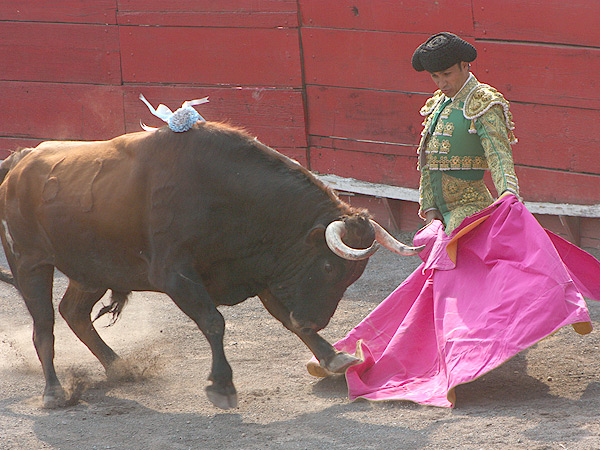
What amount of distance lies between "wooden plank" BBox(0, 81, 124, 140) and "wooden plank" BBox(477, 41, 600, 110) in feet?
11.1

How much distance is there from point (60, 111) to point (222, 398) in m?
5.21

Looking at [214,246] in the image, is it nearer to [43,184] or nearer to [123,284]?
[123,284]

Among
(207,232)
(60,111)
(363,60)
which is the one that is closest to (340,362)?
(207,232)

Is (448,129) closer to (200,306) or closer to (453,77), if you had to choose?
(453,77)

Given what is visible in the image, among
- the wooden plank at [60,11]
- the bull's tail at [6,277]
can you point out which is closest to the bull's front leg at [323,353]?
the bull's tail at [6,277]

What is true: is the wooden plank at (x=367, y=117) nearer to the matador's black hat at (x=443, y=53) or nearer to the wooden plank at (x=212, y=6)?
the wooden plank at (x=212, y=6)

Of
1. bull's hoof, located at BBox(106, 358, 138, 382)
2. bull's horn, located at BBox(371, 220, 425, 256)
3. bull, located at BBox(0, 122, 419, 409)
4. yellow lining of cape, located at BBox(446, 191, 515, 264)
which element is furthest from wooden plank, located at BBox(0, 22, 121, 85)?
yellow lining of cape, located at BBox(446, 191, 515, 264)

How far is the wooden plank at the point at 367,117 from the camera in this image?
6.78 meters

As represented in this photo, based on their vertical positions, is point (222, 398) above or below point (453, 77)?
below

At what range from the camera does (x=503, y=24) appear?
243 inches

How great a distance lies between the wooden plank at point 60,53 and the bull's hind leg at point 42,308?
3.82 m

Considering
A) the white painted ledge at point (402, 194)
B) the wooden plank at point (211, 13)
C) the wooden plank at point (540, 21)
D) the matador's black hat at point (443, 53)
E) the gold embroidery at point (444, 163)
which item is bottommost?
the white painted ledge at point (402, 194)

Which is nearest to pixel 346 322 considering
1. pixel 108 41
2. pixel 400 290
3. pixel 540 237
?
pixel 400 290

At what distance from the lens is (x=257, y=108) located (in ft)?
24.5
